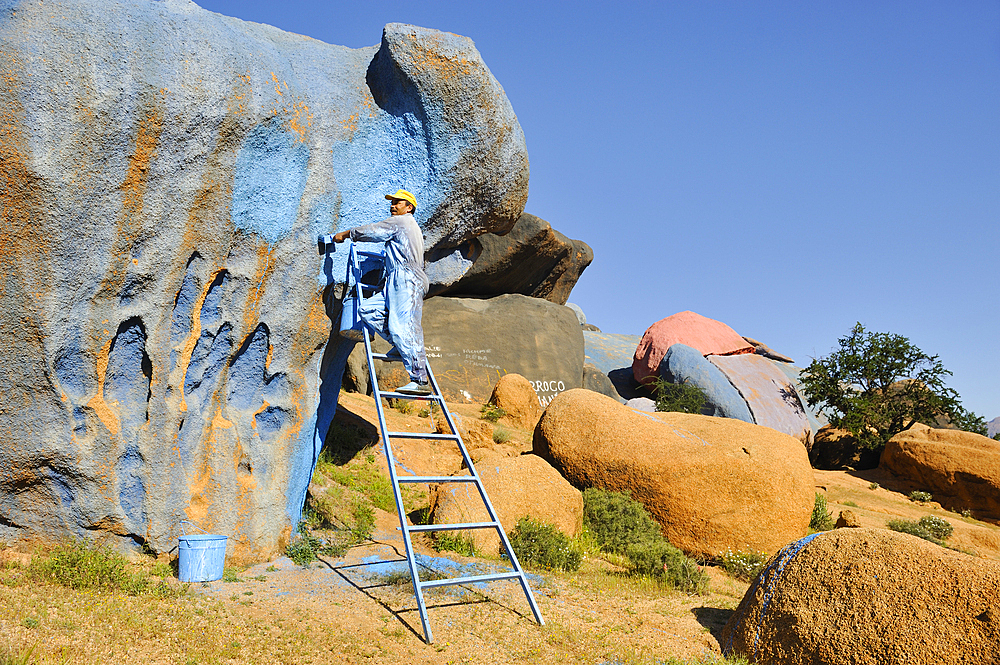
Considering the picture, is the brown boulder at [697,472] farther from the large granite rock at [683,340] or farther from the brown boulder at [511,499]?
the large granite rock at [683,340]

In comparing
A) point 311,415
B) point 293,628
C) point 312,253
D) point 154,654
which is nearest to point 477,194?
point 312,253

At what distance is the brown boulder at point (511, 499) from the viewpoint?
24.3 feet

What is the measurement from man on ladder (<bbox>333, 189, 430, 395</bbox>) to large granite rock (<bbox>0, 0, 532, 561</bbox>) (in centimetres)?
45

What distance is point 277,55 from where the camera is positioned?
20.1 feet

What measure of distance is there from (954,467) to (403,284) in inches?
484

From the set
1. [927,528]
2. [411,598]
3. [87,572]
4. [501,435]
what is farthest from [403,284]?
[927,528]

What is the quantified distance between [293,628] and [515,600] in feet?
5.87

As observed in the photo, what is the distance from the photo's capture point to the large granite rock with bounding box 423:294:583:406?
51.4 ft

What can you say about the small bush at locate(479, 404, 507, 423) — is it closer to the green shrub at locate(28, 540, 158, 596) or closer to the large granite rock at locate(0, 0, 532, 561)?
the large granite rock at locate(0, 0, 532, 561)

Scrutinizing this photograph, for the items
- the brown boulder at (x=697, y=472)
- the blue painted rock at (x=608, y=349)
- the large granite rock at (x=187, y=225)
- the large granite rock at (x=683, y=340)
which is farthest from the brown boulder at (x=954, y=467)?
the large granite rock at (x=187, y=225)

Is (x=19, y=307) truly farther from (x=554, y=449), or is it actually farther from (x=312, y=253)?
(x=554, y=449)

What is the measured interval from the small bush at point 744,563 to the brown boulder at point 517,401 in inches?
246

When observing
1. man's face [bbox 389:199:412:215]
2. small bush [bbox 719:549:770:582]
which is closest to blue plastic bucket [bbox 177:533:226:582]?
man's face [bbox 389:199:412:215]

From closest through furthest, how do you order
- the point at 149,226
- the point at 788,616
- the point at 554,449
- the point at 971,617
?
1. the point at 971,617
2. the point at 788,616
3. the point at 149,226
4. the point at 554,449
